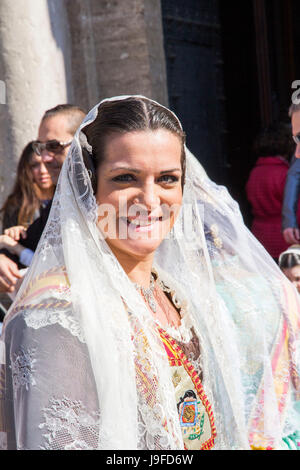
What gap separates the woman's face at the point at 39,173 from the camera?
3.90 metres

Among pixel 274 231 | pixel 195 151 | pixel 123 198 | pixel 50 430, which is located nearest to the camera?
pixel 50 430

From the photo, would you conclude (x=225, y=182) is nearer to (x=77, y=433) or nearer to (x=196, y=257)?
(x=196, y=257)

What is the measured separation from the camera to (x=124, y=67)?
16.1ft

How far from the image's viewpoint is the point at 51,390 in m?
1.51

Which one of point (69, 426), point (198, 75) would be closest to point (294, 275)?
point (69, 426)

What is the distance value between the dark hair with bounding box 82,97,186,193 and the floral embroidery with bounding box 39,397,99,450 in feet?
1.79

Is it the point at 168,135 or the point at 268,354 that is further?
the point at 268,354

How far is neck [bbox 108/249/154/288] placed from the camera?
1.84m

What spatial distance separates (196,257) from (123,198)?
1.45ft

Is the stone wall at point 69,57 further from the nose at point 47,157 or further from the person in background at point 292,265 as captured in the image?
the person in background at point 292,265

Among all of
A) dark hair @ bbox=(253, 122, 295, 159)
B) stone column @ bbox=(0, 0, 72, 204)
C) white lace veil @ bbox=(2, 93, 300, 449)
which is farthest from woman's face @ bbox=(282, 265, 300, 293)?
stone column @ bbox=(0, 0, 72, 204)

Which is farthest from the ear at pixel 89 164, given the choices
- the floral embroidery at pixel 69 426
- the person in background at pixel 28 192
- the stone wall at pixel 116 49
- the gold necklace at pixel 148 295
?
the stone wall at pixel 116 49

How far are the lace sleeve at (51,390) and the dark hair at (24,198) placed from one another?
2291mm
